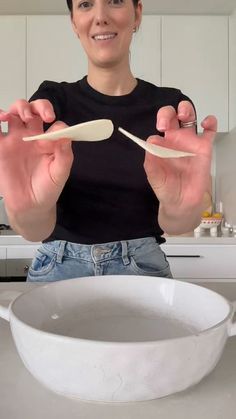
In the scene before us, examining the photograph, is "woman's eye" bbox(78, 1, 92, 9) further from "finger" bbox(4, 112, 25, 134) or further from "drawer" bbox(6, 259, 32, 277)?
"drawer" bbox(6, 259, 32, 277)

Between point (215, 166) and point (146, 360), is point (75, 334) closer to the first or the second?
point (146, 360)

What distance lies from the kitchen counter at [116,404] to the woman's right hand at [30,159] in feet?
0.67

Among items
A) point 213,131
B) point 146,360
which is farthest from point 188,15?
point 146,360

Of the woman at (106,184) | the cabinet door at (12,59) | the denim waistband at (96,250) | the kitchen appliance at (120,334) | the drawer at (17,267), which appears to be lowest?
the drawer at (17,267)

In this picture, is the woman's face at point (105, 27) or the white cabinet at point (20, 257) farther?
the white cabinet at point (20, 257)

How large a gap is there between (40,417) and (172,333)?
137mm

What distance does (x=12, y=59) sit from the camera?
1.86m

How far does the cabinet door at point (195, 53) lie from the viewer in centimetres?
186

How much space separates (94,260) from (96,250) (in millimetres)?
15

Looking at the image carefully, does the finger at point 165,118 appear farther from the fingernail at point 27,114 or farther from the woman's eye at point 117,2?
the woman's eye at point 117,2

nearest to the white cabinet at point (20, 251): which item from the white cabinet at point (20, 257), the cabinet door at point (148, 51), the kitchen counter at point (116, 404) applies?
the white cabinet at point (20, 257)

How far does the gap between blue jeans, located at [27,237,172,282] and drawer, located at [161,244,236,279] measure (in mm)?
1004

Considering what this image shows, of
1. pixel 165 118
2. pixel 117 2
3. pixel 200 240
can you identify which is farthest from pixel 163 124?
pixel 200 240

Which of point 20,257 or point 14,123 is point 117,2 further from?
point 20,257
